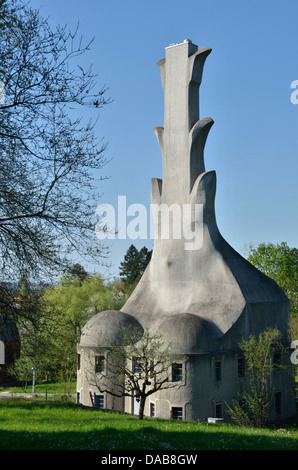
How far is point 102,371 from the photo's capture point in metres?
30.8

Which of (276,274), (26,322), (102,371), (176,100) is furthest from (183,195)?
(26,322)

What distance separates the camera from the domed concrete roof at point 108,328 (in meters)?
31.1

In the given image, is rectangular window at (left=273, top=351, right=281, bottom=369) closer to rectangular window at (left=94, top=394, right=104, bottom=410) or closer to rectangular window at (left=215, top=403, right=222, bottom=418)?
rectangular window at (left=215, top=403, right=222, bottom=418)

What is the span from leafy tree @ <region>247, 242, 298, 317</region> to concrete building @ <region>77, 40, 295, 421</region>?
13231 mm

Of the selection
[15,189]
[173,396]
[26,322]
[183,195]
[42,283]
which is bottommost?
[173,396]

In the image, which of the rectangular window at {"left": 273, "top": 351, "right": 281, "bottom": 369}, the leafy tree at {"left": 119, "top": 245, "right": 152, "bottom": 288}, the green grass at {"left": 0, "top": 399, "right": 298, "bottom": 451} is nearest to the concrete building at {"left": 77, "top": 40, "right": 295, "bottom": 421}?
the rectangular window at {"left": 273, "top": 351, "right": 281, "bottom": 369}

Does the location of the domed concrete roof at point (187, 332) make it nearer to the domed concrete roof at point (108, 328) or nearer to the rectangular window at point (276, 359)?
the domed concrete roof at point (108, 328)

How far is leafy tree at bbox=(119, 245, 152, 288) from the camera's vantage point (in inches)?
3073

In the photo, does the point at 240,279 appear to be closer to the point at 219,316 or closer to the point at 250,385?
the point at 219,316

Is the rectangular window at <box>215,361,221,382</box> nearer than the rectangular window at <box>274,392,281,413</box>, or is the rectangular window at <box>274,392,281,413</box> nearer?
the rectangular window at <box>215,361,221,382</box>

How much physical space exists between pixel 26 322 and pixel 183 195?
21.6 m

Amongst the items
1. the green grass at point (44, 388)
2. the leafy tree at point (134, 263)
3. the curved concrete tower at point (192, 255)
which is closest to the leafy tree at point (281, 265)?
the curved concrete tower at point (192, 255)

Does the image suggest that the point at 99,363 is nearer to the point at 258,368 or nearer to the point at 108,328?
the point at 108,328

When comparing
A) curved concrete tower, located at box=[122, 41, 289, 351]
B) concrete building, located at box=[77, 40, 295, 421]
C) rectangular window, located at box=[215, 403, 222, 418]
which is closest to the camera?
concrete building, located at box=[77, 40, 295, 421]
